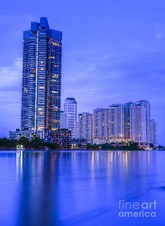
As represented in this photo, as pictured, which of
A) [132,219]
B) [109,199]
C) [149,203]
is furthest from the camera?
[109,199]

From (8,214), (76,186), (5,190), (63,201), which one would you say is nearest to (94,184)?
(76,186)

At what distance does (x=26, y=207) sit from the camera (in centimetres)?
1684

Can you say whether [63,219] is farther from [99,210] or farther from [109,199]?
[109,199]

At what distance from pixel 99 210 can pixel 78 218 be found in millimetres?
1885

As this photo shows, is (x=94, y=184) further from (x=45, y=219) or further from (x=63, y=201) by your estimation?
(x=45, y=219)

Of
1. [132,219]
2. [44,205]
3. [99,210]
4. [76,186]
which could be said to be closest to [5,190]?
[76,186]

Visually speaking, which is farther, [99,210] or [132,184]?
[132,184]

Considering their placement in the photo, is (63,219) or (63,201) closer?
(63,219)

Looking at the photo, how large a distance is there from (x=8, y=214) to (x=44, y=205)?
2304 millimetres

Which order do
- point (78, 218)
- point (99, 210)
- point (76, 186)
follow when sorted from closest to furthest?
point (78, 218), point (99, 210), point (76, 186)

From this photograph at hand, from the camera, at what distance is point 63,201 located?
61.6 feet

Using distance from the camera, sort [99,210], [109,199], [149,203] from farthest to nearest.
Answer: [109,199], [149,203], [99,210]

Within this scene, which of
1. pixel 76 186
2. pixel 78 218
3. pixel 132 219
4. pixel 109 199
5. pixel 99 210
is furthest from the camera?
pixel 76 186

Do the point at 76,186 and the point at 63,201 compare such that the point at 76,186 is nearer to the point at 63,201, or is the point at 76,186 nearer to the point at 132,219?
the point at 63,201
